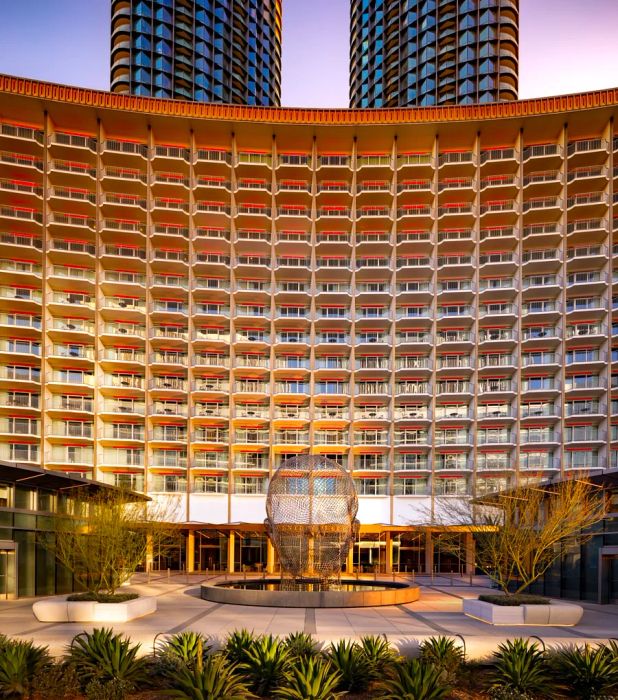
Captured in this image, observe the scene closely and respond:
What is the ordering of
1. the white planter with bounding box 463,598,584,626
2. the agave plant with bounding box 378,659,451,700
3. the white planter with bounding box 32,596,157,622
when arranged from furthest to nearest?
the white planter with bounding box 32,596,157,622
the white planter with bounding box 463,598,584,626
the agave plant with bounding box 378,659,451,700

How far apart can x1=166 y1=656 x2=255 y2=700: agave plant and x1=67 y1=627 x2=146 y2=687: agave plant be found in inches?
66.4

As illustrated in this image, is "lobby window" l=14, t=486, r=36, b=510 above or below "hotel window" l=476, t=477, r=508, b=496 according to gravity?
above

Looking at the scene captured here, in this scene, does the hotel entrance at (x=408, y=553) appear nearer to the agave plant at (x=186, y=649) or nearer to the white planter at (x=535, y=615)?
the white planter at (x=535, y=615)

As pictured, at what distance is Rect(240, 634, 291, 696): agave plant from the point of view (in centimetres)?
1405

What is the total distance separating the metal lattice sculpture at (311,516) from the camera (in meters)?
27.6

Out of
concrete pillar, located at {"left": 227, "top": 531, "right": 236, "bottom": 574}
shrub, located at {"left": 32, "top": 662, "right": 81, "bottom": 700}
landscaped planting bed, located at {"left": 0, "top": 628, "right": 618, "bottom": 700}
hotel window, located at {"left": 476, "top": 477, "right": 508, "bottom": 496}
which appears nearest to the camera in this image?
landscaped planting bed, located at {"left": 0, "top": 628, "right": 618, "bottom": 700}

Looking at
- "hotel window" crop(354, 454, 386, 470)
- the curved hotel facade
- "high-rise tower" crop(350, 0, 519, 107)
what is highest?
"high-rise tower" crop(350, 0, 519, 107)

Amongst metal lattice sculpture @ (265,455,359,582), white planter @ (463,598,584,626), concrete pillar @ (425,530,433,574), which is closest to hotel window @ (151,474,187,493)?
concrete pillar @ (425,530,433,574)

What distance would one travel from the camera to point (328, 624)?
903 inches

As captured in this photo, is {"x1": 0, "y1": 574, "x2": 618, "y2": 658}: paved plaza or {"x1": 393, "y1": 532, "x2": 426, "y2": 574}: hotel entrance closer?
{"x1": 0, "y1": 574, "x2": 618, "y2": 658}: paved plaza

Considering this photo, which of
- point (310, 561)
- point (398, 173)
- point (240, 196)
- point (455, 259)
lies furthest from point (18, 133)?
point (310, 561)

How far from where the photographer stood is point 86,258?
59312mm

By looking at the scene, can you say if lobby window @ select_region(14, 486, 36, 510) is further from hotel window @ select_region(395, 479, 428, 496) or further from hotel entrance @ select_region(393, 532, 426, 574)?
hotel window @ select_region(395, 479, 428, 496)

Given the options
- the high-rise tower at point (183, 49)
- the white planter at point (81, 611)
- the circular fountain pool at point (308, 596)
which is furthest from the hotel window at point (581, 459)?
the high-rise tower at point (183, 49)
